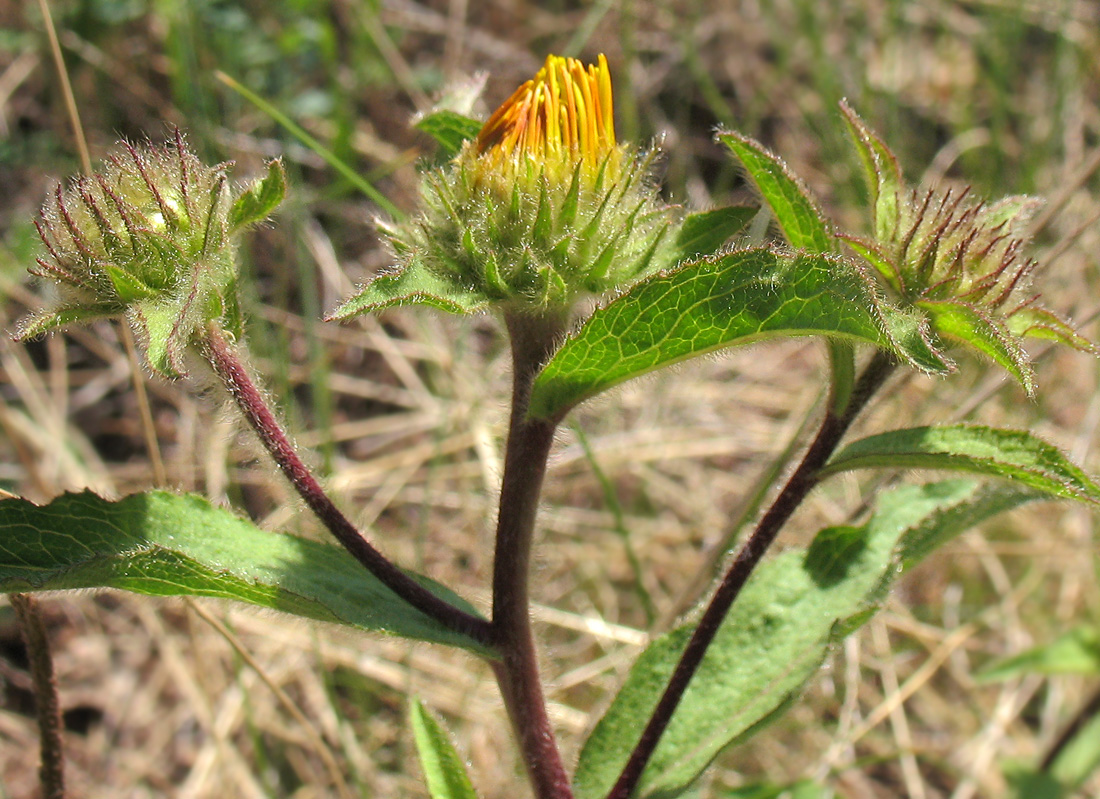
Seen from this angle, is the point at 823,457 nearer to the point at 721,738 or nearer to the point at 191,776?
the point at 721,738

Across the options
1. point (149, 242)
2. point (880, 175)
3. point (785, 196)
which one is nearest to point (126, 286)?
point (149, 242)

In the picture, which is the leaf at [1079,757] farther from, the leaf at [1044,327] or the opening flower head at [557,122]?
the opening flower head at [557,122]

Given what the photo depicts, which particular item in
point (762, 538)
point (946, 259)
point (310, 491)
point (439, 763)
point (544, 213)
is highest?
point (544, 213)

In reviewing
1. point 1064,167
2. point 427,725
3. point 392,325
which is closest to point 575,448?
point 392,325

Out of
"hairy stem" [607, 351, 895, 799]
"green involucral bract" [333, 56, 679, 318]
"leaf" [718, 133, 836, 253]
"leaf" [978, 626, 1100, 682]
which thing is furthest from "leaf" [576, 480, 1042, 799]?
"leaf" [978, 626, 1100, 682]

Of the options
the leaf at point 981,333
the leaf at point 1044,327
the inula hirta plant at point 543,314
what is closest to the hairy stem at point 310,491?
the inula hirta plant at point 543,314

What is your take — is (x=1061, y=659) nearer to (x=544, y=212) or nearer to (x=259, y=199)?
(x=544, y=212)
